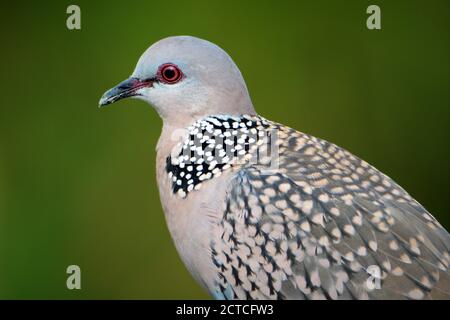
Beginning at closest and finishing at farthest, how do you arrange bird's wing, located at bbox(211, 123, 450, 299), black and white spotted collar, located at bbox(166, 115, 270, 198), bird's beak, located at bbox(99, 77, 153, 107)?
bird's wing, located at bbox(211, 123, 450, 299), black and white spotted collar, located at bbox(166, 115, 270, 198), bird's beak, located at bbox(99, 77, 153, 107)

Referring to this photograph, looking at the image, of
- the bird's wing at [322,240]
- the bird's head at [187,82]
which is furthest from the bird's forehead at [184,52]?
the bird's wing at [322,240]

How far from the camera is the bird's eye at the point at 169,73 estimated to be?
278cm

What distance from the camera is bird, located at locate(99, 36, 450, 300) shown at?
2.49 m

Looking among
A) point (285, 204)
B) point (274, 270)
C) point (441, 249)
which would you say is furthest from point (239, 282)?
point (441, 249)

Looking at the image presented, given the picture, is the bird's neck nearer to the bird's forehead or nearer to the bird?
the bird

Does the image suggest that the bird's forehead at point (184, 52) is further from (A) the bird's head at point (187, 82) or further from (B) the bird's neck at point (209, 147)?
(B) the bird's neck at point (209, 147)

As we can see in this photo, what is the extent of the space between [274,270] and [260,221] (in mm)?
170

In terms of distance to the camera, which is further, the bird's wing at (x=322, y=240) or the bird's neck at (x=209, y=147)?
the bird's neck at (x=209, y=147)

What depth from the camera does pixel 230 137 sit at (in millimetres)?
2730

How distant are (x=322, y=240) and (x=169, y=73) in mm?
839

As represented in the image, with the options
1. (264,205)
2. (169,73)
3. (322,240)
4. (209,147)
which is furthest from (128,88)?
(322,240)

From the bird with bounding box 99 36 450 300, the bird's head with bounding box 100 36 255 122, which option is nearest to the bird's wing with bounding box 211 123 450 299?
the bird with bounding box 99 36 450 300

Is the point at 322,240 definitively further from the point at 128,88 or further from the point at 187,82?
the point at 128,88

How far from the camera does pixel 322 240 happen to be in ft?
8.21
